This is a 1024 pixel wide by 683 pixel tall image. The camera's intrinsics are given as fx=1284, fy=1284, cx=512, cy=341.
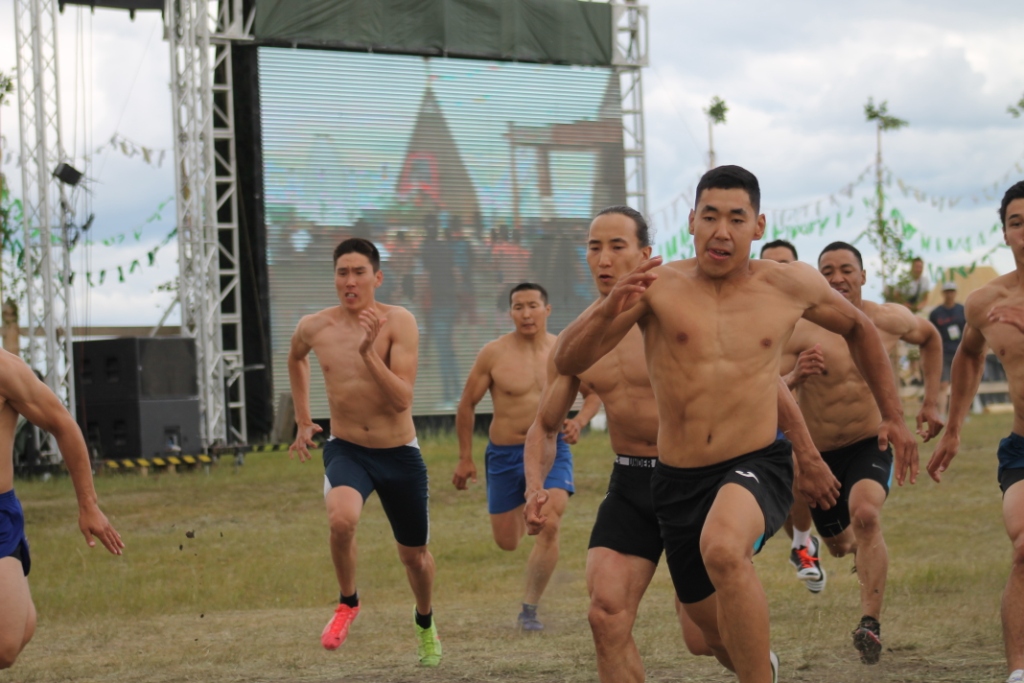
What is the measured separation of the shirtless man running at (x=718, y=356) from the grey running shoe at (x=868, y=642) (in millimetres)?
2042

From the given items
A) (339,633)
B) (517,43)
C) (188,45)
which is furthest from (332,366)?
(517,43)

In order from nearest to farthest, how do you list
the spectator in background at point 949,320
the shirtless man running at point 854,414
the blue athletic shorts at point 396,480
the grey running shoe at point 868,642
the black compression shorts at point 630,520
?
1. the black compression shorts at point 630,520
2. the grey running shoe at point 868,642
3. the shirtless man running at point 854,414
4. the blue athletic shorts at point 396,480
5. the spectator in background at point 949,320

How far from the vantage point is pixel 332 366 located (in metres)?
8.05

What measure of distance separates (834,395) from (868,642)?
1716 millimetres

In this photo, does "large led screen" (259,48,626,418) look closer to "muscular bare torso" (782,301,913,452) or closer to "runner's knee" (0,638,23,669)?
"muscular bare torso" (782,301,913,452)

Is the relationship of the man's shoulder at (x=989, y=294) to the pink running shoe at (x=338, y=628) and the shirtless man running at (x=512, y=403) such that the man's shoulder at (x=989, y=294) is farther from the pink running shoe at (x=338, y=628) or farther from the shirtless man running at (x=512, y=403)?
the pink running shoe at (x=338, y=628)

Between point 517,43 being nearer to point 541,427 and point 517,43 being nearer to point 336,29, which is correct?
point 336,29

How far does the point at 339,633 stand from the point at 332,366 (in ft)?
5.37

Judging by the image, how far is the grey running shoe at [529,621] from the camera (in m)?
9.09

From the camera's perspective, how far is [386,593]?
39.8ft

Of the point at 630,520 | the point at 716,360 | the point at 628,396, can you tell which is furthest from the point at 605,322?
the point at 628,396

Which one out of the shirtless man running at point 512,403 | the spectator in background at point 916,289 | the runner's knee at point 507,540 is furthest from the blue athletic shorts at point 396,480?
the spectator in background at point 916,289

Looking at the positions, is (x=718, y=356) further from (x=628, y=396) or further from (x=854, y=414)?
(x=854, y=414)

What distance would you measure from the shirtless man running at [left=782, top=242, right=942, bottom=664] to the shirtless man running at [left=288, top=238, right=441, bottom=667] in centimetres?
239
